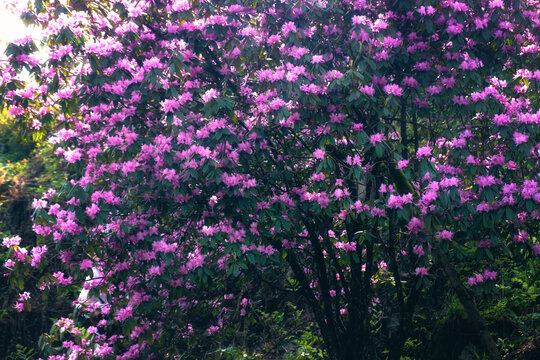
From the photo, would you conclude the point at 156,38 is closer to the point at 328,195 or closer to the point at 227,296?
the point at 328,195

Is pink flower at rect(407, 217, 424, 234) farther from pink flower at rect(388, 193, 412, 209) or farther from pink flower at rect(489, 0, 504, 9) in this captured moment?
pink flower at rect(489, 0, 504, 9)

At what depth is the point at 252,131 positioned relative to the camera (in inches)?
165

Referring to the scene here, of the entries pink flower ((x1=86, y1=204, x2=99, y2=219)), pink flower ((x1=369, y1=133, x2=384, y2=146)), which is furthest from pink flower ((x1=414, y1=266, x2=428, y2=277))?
pink flower ((x1=86, y1=204, x2=99, y2=219))

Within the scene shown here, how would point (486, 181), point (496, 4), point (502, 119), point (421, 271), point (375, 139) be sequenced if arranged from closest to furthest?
point (486, 181) → point (502, 119) → point (375, 139) → point (496, 4) → point (421, 271)

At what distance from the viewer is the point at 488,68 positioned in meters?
4.59

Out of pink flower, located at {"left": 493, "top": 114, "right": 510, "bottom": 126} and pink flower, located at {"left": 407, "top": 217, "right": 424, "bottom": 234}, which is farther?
pink flower, located at {"left": 407, "top": 217, "right": 424, "bottom": 234}

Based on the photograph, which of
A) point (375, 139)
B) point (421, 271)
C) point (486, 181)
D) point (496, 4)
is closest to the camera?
point (486, 181)

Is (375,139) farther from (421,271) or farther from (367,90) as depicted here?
(421,271)

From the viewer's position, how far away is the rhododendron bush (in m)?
3.90

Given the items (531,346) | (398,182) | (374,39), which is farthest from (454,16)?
(531,346)

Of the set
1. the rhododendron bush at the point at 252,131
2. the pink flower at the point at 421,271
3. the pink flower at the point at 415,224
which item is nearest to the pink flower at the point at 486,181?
the rhododendron bush at the point at 252,131

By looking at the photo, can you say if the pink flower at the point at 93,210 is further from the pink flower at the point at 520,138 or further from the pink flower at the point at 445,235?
the pink flower at the point at 520,138

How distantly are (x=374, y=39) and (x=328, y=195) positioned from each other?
1388mm

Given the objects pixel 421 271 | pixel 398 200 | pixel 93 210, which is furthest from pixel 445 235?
pixel 93 210
